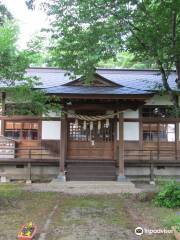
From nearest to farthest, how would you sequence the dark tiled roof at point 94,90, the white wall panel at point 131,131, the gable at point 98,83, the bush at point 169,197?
the bush at point 169,197, the dark tiled roof at point 94,90, the gable at point 98,83, the white wall panel at point 131,131

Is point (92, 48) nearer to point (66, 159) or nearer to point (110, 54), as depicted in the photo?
point (110, 54)

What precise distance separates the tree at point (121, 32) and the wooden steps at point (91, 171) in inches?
208

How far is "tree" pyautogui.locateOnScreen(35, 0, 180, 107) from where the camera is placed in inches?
378

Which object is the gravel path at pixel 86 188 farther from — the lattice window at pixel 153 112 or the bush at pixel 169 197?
the lattice window at pixel 153 112

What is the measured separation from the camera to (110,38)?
10.1 meters

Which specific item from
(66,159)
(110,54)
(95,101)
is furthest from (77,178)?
(110,54)

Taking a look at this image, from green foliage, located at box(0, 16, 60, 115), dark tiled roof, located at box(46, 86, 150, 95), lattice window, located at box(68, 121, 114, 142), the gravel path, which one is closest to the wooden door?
lattice window, located at box(68, 121, 114, 142)

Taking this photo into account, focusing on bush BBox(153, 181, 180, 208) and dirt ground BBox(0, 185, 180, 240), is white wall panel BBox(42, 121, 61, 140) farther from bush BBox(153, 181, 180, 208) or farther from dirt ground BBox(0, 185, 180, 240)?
bush BBox(153, 181, 180, 208)

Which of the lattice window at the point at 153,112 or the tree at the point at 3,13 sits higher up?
the tree at the point at 3,13

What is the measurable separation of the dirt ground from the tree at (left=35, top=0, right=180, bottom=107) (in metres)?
3.57

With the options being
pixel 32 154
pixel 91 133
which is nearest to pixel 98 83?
pixel 91 133

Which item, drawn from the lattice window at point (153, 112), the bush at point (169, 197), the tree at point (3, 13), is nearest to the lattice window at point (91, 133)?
the lattice window at point (153, 112)

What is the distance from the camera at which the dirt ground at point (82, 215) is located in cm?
703

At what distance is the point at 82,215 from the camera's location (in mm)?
8703
